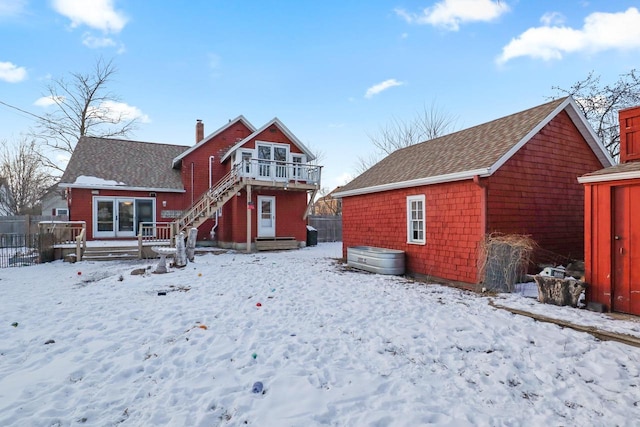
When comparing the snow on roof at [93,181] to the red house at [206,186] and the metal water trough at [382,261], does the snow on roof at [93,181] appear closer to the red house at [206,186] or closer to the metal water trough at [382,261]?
the red house at [206,186]

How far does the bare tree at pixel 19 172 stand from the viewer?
93.0ft

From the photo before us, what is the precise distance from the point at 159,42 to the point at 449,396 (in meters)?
15.9

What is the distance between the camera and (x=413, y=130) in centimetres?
2767

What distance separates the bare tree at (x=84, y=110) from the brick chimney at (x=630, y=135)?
31.9 meters

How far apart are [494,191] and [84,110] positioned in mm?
31723

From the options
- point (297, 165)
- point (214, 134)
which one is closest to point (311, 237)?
point (297, 165)

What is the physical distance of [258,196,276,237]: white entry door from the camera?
18.3 meters

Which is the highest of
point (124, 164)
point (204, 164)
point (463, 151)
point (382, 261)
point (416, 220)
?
point (204, 164)

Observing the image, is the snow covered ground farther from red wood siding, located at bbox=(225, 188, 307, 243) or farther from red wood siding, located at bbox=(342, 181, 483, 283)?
red wood siding, located at bbox=(225, 188, 307, 243)

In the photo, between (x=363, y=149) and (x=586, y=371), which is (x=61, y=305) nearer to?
(x=586, y=371)

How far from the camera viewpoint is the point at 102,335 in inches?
187

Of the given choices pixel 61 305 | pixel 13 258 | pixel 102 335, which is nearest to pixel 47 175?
pixel 13 258

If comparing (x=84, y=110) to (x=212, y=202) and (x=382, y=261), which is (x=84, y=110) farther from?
(x=382, y=261)

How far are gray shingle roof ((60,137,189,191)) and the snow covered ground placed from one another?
11.3 metres
